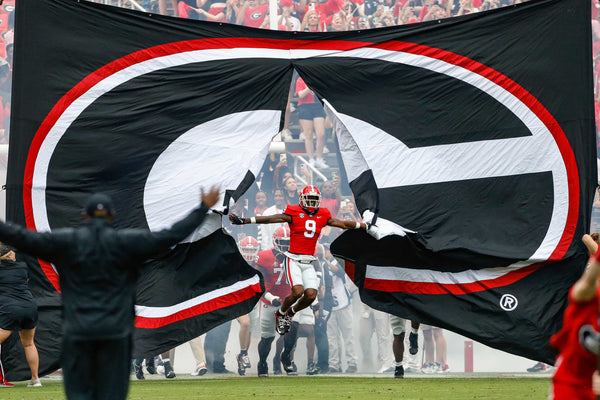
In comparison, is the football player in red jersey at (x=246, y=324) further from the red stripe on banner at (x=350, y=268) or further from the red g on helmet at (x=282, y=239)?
the red stripe on banner at (x=350, y=268)

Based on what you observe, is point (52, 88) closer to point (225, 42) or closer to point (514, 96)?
point (225, 42)

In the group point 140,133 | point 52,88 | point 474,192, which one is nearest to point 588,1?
point 474,192

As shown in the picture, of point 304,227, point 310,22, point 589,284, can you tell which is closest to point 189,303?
point 304,227

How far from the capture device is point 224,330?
1284cm

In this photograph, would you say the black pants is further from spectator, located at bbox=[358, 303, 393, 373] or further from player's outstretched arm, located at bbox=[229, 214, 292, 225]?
spectator, located at bbox=[358, 303, 393, 373]

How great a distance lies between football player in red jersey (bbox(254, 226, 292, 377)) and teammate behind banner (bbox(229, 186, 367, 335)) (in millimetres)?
1184

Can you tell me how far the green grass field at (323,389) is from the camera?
760 cm

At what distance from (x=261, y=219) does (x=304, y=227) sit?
672 mm

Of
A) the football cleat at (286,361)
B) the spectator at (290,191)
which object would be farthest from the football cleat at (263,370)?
the spectator at (290,191)

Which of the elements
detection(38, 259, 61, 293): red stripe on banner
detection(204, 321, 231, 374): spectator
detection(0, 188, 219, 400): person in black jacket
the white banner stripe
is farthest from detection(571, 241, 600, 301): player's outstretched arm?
detection(204, 321, 231, 374): spectator

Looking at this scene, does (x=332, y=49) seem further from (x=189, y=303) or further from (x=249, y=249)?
(x=249, y=249)

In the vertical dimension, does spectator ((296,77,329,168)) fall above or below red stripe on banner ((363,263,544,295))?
above

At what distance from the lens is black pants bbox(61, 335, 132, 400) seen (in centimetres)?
425

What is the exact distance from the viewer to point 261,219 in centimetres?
985
